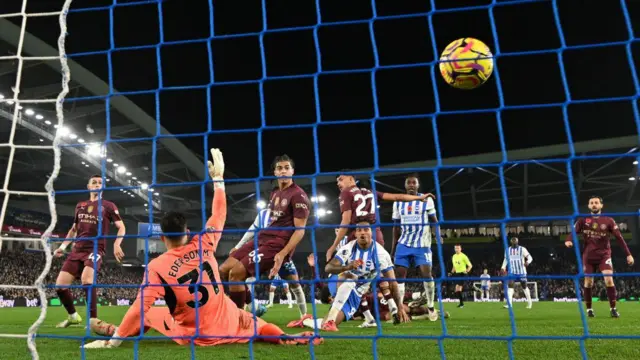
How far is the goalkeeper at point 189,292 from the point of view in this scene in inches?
142

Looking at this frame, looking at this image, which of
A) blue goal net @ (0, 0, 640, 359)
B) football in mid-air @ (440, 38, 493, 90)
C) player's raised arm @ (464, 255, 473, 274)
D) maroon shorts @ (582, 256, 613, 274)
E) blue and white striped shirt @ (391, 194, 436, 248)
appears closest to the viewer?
football in mid-air @ (440, 38, 493, 90)

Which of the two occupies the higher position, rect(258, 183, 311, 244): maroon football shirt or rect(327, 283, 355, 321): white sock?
rect(258, 183, 311, 244): maroon football shirt

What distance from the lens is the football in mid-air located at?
4.39 metres

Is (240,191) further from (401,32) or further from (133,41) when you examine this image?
(401,32)

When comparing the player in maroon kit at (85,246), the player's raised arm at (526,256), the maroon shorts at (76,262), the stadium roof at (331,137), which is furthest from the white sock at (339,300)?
the stadium roof at (331,137)

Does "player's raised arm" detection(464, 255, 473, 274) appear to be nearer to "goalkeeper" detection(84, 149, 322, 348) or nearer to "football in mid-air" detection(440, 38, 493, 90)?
"football in mid-air" detection(440, 38, 493, 90)

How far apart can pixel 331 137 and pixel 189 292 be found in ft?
76.3

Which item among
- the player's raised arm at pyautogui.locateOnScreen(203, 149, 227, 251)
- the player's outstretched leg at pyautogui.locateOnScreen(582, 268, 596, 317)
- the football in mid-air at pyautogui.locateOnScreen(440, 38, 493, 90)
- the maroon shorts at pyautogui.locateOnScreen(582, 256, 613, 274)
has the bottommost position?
the player's outstretched leg at pyautogui.locateOnScreen(582, 268, 596, 317)

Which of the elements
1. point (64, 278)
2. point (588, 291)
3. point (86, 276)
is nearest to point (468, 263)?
point (588, 291)

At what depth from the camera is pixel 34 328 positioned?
10.4ft

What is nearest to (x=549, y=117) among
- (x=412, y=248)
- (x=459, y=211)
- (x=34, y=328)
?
(x=459, y=211)

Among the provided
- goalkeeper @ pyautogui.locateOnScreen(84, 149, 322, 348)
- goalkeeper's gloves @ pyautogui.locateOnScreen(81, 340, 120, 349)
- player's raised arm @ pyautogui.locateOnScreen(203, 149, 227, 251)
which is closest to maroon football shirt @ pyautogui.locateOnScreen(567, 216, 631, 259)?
goalkeeper @ pyautogui.locateOnScreen(84, 149, 322, 348)

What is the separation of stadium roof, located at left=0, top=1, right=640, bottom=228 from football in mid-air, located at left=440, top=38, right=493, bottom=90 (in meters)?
13.1

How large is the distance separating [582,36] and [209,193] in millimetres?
18879
